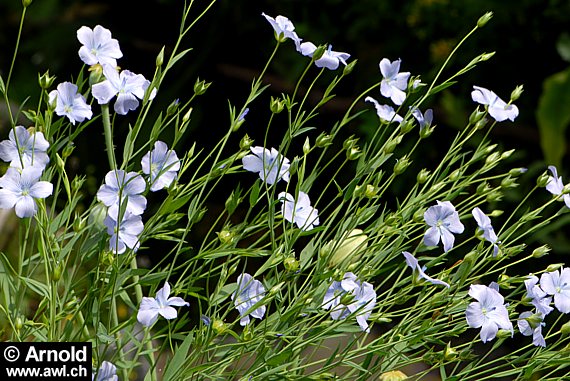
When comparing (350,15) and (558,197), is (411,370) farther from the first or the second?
(558,197)

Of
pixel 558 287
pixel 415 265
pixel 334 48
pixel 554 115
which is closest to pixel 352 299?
pixel 415 265

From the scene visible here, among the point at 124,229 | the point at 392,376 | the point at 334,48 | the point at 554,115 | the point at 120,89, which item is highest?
the point at 334,48

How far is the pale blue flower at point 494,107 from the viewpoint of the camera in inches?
26.3

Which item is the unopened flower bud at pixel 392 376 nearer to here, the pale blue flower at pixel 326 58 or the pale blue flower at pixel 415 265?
the pale blue flower at pixel 415 265

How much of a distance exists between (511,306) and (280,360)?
0.57 ft

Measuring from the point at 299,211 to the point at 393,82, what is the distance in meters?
0.13

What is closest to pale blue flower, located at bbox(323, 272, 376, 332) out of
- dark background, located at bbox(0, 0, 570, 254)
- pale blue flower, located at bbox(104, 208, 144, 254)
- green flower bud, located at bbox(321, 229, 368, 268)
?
green flower bud, located at bbox(321, 229, 368, 268)

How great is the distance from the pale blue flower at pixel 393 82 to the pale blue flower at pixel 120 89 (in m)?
0.17

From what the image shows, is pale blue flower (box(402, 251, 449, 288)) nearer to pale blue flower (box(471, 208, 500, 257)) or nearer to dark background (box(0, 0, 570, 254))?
pale blue flower (box(471, 208, 500, 257))

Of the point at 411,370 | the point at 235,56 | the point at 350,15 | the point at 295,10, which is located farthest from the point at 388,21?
the point at 411,370

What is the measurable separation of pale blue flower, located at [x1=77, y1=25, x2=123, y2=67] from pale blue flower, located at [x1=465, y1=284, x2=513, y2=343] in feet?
0.93

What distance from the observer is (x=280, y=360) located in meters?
0.55

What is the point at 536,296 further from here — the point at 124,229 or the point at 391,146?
the point at 124,229

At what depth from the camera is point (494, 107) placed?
68 cm
